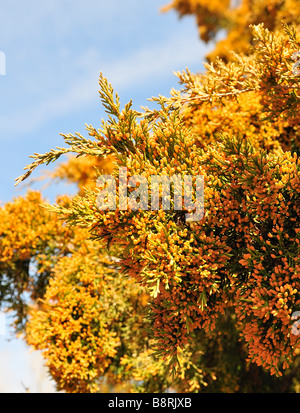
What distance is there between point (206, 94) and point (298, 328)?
4.42 m

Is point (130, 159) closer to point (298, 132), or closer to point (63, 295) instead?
point (298, 132)

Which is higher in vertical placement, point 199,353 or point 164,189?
point 164,189

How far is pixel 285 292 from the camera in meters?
6.27

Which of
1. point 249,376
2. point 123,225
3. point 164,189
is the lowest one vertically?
point 249,376

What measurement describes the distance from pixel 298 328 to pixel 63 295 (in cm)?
655

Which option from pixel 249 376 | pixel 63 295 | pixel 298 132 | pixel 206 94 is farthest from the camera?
pixel 249 376

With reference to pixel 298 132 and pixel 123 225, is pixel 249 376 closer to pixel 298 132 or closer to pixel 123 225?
pixel 298 132

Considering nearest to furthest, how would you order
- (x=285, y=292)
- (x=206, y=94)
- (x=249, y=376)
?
1. (x=285, y=292)
2. (x=206, y=94)
3. (x=249, y=376)

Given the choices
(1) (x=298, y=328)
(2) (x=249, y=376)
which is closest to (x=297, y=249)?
(1) (x=298, y=328)

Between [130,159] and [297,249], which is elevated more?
[130,159]

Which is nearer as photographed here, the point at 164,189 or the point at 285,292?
the point at 285,292

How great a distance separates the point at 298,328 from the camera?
6.51m
